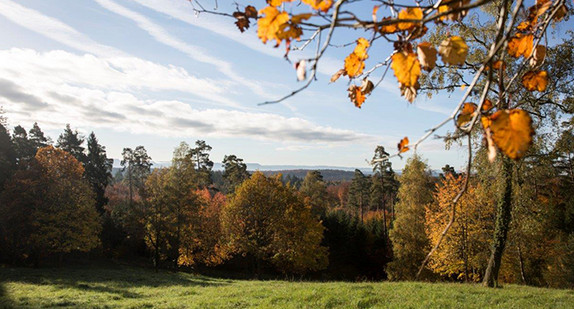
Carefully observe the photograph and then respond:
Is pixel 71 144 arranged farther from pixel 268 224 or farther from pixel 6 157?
pixel 268 224

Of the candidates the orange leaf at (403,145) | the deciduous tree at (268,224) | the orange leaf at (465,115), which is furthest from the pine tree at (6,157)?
the orange leaf at (465,115)

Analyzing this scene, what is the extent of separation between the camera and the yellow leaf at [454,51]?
3.59 feet

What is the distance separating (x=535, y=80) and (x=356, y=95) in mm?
761

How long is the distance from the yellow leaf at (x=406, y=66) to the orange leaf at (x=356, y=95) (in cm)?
50

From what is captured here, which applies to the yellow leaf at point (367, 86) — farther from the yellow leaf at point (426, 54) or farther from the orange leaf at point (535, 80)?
the orange leaf at point (535, 80)

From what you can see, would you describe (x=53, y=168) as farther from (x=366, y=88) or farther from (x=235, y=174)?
(x=366, y=88)

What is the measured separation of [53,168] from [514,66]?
27.0m

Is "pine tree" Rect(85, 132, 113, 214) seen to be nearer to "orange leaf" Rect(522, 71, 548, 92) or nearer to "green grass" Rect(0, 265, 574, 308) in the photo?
"green grass" Rect(0, 265, 574, 308)

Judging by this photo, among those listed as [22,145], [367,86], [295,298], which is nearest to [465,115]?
[367,86]

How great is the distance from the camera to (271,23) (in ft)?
3.37

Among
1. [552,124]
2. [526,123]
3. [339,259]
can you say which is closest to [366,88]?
[526,123]

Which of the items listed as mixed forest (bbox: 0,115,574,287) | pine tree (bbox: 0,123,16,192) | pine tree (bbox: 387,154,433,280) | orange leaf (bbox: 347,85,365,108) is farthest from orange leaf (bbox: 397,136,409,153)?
pine tree (bbox: 0,123,16,192)

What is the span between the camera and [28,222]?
21812 millimetres

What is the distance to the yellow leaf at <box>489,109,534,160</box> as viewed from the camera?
2.72ft
